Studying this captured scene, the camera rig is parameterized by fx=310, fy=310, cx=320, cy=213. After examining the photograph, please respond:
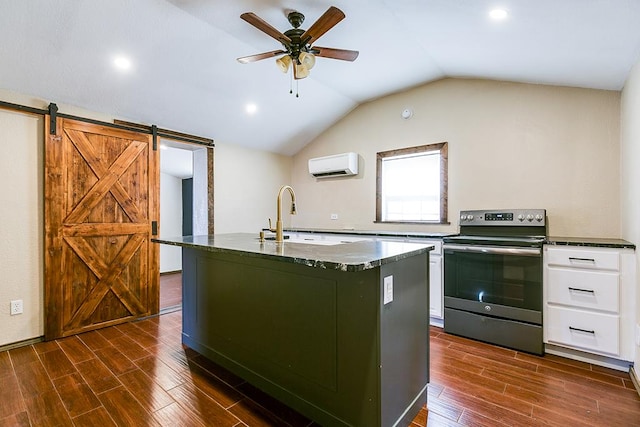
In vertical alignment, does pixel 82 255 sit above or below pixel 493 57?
below

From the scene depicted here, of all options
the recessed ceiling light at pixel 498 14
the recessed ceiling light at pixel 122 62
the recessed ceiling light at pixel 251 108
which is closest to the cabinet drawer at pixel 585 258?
the recessed ceiling light at pixel 498 14

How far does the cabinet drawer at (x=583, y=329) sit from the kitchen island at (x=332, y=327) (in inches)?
53.8

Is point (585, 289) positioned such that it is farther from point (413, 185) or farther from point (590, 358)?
point (413, 185)

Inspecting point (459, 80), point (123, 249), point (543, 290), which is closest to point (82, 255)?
point (123, 249)

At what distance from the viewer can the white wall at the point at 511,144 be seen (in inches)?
114

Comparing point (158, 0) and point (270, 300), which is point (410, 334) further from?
point (158, 0)

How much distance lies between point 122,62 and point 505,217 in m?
4.03

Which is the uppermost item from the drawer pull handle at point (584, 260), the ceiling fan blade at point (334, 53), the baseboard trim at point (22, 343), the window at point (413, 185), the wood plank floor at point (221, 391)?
the ceiling fan blade at point (334, 53)

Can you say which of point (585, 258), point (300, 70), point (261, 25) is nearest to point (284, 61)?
point (300, 70)

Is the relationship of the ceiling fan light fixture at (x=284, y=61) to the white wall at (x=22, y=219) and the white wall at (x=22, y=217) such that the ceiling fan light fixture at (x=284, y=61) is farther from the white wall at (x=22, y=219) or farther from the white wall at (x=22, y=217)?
the white wall at (x=22, y=219)

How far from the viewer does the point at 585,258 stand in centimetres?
248

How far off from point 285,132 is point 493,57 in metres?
2.93

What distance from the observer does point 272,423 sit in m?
1.79

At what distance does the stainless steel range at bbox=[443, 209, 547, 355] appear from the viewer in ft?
8.76
